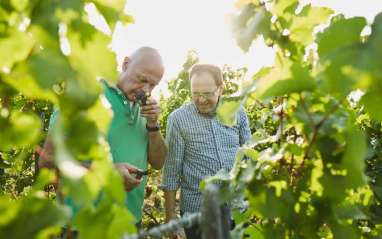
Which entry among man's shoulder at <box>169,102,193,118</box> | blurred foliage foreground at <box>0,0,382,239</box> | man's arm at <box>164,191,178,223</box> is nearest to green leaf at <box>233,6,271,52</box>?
blurred foliage foreground at <box>0,0,382,239</box>

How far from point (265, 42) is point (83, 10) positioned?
0.56 metres

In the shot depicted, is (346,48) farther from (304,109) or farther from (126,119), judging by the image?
(126,119)

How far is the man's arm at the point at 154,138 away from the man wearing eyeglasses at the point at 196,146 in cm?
27

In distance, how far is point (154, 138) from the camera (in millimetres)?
2453

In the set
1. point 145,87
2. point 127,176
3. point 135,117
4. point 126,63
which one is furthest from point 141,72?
point 127,176

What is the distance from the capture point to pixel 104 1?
2.09 ft

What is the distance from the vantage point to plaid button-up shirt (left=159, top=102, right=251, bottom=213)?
2799mm

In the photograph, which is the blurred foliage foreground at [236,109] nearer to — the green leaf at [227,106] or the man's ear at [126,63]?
the green leaf at [227,106]

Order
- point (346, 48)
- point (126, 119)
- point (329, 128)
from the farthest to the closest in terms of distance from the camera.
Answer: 1. point (126, 119)
2. point (329, 128)
3. point (346, 48)

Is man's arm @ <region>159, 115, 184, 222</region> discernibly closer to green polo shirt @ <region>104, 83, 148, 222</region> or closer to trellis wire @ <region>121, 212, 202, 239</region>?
green polo shirt @ <region>104, 83, 148, 222</region>

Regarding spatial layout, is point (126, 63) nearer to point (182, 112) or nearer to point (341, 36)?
point (182, 112)

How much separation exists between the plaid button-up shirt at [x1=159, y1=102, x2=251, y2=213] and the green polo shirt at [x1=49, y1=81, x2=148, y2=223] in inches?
15.3

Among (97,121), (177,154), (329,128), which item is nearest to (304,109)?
(329,128)

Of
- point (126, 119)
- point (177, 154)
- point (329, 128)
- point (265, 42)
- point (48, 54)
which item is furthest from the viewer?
point (177, 154)
